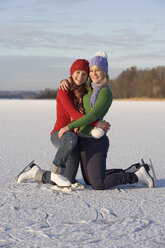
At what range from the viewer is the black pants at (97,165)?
157 inches

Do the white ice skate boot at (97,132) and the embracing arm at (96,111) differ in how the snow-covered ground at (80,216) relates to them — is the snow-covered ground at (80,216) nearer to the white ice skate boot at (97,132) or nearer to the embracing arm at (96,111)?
the white ice skate boot at (97,132)

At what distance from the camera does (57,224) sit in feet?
9.82

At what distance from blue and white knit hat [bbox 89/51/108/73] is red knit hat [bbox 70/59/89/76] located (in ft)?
0.19

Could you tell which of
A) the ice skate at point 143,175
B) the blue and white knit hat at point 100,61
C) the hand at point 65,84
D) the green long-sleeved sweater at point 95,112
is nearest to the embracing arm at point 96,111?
the green long-sleeved sweater at point 95,112

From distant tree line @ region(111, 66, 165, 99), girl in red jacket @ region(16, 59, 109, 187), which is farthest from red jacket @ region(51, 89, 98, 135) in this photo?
distant tree line @ region(111, 66, 165, 99)

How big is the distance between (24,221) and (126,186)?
1.58 m

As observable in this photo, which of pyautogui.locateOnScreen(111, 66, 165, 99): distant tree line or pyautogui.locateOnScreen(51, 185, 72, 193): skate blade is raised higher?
pyautogui.locateOnScreen(111, 66, 165, 99): distant tree line

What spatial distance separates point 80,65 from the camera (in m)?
3.96

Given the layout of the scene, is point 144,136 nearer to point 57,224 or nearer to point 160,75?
point 57,224

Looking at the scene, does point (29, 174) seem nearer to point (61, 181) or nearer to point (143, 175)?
point (61, 181)

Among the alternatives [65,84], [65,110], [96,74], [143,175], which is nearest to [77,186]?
[143,175]

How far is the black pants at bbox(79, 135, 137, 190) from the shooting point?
3996mm

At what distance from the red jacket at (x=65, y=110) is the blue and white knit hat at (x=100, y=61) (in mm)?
414

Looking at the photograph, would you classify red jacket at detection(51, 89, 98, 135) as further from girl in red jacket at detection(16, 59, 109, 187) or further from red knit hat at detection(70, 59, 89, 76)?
red knit hat at detection(70, 59, 89, 76)
